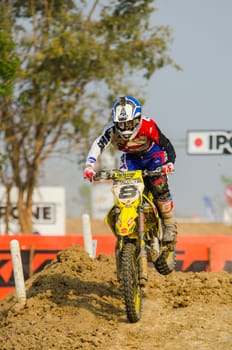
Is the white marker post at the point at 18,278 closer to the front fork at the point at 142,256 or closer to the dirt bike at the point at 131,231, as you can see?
the dirt bike at the point at 131,231

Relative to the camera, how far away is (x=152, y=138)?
1124cm

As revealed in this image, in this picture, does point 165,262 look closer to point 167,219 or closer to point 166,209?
point 167,219

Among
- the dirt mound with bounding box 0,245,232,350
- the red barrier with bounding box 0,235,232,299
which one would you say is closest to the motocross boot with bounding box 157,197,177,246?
the dirt mound with bounding box 0,245,232,350

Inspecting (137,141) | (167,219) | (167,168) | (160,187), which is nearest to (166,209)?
(167,219)

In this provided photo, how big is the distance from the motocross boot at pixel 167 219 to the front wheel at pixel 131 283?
1040 millimetres

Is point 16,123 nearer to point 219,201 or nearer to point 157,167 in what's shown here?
point 157,167

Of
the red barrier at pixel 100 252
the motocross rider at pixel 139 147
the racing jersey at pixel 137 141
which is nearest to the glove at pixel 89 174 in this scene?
the motocross rider at pixel 139 147

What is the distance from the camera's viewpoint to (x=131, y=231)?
10.5 metres

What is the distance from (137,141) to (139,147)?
135 mm

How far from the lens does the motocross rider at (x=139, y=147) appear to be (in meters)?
10.8

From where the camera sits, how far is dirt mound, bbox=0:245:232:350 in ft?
33.5

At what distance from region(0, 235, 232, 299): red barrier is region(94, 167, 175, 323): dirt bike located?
20.5 ft

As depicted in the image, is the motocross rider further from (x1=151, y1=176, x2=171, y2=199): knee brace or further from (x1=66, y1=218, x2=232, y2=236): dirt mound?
(x1=66, y1=218, x2=232, y2=236): dirt mound

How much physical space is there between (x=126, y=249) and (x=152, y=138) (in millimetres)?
1595
